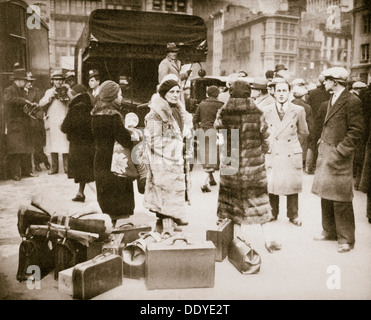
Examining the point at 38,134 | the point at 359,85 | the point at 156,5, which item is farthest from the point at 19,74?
the point at 156,5

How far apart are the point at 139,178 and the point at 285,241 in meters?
2.01

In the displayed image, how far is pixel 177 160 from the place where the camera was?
15.9 ft

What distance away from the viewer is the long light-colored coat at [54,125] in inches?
365

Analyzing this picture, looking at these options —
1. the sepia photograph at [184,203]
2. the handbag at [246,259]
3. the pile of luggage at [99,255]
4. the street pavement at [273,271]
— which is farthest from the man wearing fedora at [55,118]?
the handbag at [246,259]

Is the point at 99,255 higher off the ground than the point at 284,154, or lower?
lower

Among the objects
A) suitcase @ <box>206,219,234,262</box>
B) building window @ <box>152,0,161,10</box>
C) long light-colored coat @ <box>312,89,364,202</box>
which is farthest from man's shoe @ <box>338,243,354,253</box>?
building window @ <box>152,0,161,10</box>

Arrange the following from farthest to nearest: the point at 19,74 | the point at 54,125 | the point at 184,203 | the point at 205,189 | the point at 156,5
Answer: the point at 156,5 < the point at 54,125 < the point at 205,189 < the point at 19,74 < the point at 184,203

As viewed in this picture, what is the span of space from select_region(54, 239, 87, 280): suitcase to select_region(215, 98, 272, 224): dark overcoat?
67.4 inches

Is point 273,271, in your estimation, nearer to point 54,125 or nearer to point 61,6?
point 54,125

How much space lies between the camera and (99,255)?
394 cm

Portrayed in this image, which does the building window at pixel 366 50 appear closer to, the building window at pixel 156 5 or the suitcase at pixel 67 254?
the suitcase at pixel 67 254

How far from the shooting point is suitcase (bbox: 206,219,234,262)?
14.8ft

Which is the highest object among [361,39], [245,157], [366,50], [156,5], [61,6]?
[156,5]

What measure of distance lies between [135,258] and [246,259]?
3.67 ft
